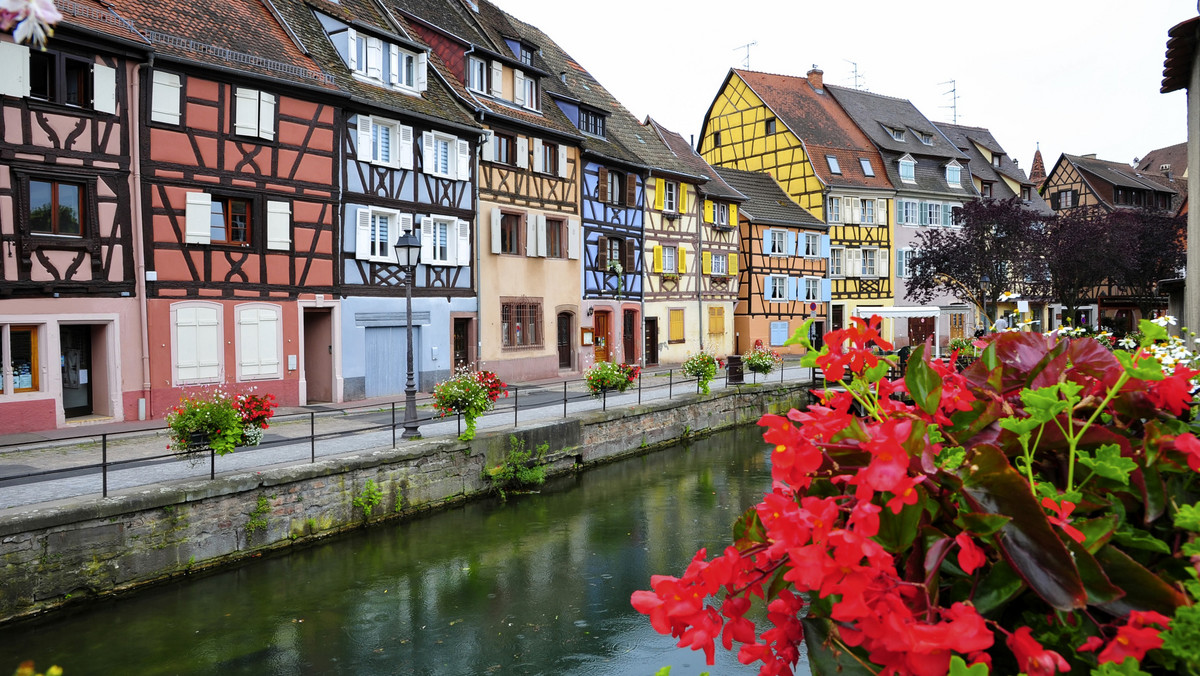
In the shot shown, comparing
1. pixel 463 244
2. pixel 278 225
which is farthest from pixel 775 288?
pixel 278 225

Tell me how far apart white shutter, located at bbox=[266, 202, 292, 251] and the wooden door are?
12.7m

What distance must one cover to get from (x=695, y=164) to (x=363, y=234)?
22211 millimetres

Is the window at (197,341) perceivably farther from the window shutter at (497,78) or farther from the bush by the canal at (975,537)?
the bush by the canal at (975,537)

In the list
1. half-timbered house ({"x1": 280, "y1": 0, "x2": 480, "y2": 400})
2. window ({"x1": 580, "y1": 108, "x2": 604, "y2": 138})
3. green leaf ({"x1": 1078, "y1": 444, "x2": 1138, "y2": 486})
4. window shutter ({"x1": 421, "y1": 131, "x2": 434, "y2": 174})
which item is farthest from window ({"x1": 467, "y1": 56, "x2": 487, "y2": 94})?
green leaf ({"x1": 1078, "y1": 444, "x2": 1138, "y2": 486})

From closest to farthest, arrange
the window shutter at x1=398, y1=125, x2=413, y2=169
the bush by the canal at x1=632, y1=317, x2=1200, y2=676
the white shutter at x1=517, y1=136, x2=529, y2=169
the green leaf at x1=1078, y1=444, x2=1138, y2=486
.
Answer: the bush by the canal at x1=632, y1=317, x2=1200, y2=676 < the green leaf at x1=1078, y1=444, x2=1138, y2=486 < the window shutter at x1=398, y1=125, x2=413, y2=169 < the white shutter at x1=517, y1=136, x2=529, y2=169

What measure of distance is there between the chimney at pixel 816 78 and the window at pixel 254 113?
37823 millimetres

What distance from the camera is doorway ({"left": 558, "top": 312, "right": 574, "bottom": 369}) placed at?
94.9 feet

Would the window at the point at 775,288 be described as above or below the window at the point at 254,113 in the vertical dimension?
below

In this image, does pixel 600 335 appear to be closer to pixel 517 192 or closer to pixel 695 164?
pixel 517 192

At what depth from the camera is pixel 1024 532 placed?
1470 millimetres

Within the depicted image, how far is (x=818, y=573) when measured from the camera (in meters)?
1.38

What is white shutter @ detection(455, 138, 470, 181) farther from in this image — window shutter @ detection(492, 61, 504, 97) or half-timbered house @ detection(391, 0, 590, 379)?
window shutter @ detection(492, 61, 504, 97)

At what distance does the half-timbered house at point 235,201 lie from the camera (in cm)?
1716

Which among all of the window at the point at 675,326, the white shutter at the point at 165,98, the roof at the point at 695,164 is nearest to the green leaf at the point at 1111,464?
the white shutter at the point at 165,98
